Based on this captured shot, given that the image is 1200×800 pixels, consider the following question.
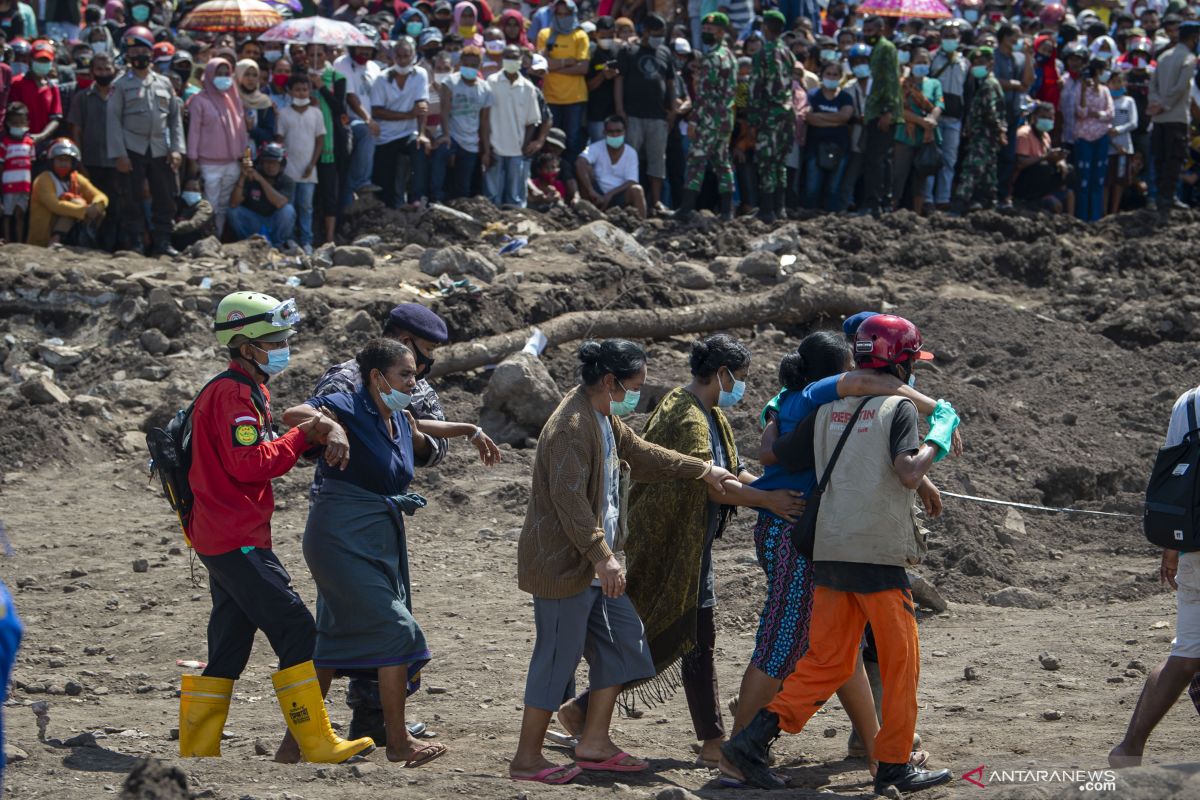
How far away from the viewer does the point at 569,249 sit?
14547mm

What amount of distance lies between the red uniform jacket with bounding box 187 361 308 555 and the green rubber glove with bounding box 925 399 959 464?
2.32m

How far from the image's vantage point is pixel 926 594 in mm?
8469

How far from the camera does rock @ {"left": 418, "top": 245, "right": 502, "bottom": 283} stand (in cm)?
1377

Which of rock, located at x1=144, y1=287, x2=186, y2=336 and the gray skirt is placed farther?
rock, located at x1=144, y1=287, x2=186, y2=336

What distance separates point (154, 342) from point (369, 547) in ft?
23.8

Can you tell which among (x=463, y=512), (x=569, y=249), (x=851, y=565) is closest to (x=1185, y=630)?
(x=851, y=565)

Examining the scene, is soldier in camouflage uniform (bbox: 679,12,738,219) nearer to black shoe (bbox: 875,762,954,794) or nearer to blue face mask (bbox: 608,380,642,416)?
blue face mask (bbox: 608,380,642,416)

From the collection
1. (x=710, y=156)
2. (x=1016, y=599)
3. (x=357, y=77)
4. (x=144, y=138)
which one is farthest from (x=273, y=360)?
(x=710, y=156)

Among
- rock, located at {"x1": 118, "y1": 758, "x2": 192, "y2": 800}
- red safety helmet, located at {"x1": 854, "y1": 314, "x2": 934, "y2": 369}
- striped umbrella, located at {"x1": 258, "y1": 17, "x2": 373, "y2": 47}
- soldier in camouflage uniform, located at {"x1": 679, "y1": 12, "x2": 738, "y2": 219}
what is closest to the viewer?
rock, located at {"x1": 118, "y1": 758, "x2": 192, "y2": 800}

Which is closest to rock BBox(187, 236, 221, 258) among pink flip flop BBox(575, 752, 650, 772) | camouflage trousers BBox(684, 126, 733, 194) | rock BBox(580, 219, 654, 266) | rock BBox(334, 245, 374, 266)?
rock BBox(334, 245, 374, 266)

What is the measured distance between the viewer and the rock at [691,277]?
14.3 m

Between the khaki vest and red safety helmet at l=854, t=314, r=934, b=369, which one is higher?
red safety helmet at l=854, t=314, r=934, b=369

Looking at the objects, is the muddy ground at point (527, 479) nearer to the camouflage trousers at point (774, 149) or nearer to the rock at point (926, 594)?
the rock at point (926, 594)

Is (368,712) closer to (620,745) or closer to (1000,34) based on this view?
(620,745)
